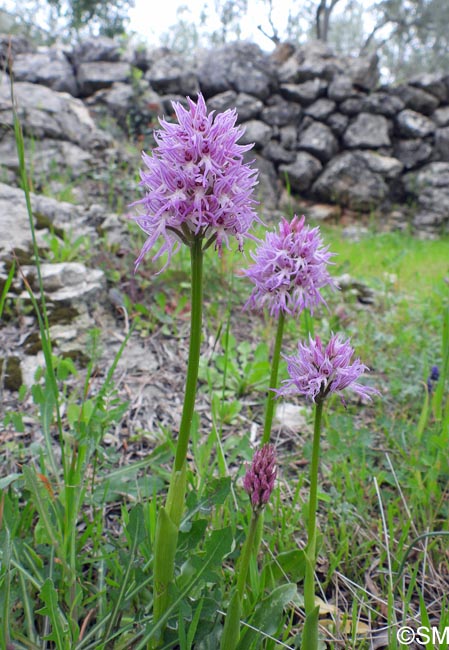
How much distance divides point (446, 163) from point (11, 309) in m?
12.8

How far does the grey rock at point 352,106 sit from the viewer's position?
1257 cm

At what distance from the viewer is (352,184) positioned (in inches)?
478

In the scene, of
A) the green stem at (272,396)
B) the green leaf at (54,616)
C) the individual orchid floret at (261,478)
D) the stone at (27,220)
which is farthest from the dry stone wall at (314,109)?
the green leaf at (54,616)

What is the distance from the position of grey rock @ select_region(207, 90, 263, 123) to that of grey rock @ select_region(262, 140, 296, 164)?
0.90 meters

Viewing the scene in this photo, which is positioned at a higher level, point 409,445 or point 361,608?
point 409,445

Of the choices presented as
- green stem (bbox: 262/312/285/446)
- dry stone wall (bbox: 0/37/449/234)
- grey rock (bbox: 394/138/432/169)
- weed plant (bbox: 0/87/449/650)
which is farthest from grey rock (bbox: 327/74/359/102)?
green stem (bbox: 262/312/285/446)

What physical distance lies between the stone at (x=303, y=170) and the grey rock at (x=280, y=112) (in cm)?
101

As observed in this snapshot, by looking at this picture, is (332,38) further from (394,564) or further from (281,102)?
(394,564)

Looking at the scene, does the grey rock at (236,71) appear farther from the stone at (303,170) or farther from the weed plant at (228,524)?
the weed plant at (228,524)

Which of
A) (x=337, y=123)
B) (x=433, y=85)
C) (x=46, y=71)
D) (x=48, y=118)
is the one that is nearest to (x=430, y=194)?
(x=337, y=123)

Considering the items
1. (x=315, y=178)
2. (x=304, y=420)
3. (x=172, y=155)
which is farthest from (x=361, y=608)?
(x=315, y=178)

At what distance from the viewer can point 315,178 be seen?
40.7 feet

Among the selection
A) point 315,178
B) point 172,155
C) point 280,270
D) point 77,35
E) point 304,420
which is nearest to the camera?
point 172,155

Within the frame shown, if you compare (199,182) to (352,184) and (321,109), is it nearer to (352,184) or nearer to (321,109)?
(352,184)
